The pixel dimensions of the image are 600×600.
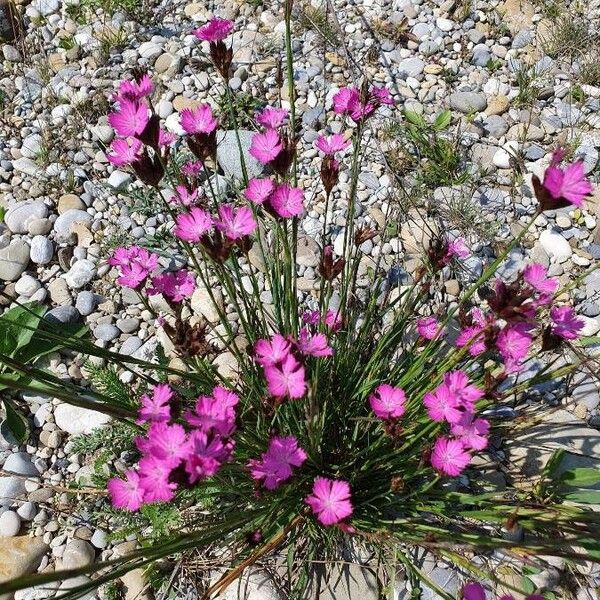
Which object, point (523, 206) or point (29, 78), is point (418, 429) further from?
point (29, 78)

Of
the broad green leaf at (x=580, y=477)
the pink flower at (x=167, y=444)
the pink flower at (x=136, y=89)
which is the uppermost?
the pink flower at (x=136, y=89)

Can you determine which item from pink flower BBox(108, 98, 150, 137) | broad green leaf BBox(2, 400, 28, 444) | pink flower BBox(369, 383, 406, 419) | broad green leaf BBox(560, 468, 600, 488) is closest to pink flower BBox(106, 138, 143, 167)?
pink flower BBox(108, 98, 150, 137)

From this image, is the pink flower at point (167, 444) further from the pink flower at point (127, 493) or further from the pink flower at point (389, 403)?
the pink flower at point (389, 403)

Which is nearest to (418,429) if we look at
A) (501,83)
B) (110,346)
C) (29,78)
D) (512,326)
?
(512,326)

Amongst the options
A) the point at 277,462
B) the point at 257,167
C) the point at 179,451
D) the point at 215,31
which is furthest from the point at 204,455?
the point at 257,167

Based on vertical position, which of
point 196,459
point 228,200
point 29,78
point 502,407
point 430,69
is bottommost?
point 196,459

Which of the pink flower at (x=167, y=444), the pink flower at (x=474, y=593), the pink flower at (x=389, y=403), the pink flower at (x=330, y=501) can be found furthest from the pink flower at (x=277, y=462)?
the pink flower at (x=474, y=593)
